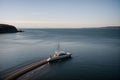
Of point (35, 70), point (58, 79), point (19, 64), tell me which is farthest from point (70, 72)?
point (19, 64)

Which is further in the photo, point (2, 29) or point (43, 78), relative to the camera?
point (2, 29)

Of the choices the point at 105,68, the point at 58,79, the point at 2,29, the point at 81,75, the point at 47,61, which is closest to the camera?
the point at 58,79

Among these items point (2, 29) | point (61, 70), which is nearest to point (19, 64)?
point (61, 70)

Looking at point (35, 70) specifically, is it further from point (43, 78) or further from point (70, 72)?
point (70, 72)

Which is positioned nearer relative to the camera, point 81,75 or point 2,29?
point 81,75

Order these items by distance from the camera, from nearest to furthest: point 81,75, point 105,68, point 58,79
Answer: point 58,79, point 81,75, point 105,68

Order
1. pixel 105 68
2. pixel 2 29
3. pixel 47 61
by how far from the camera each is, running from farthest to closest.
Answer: pixel 2 29
pixel 47 61
pixel 105 68

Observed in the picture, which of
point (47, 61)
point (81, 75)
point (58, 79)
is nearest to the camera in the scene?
point (58, 79)

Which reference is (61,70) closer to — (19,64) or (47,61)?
(47,61)

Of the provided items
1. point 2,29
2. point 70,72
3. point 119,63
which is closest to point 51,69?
point 70,72
